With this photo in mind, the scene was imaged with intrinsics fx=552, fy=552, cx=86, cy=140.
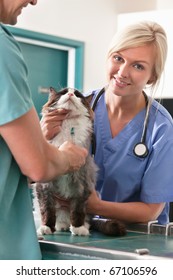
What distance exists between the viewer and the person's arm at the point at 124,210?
180 centimetres

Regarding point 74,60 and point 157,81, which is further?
point 74,60

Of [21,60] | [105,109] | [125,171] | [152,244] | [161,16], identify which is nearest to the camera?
[21,60]

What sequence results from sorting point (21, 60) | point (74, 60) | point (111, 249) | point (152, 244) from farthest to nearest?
point (74, 60)
point (152, 244)
point (111, 249)
point (21, 60)

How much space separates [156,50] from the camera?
2006 millimetres

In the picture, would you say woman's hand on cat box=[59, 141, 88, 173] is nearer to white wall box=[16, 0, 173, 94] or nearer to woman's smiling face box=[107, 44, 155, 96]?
woman's smiling face box=[107, 44, 155, 96]

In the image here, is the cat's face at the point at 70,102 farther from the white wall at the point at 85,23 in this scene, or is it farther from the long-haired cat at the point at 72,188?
the white wall at the point at 85,23

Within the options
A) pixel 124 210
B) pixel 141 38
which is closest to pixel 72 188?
pixel 124 210

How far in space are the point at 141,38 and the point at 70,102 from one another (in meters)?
0.42

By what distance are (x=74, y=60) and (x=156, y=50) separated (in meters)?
2.73

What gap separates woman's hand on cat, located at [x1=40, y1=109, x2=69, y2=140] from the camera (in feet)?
5.61

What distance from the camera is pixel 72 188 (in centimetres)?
168

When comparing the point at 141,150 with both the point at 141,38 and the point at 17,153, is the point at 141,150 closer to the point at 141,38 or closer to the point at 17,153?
the point at 141,38

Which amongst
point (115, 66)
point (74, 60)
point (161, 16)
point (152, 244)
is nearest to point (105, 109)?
point (115, 66)
